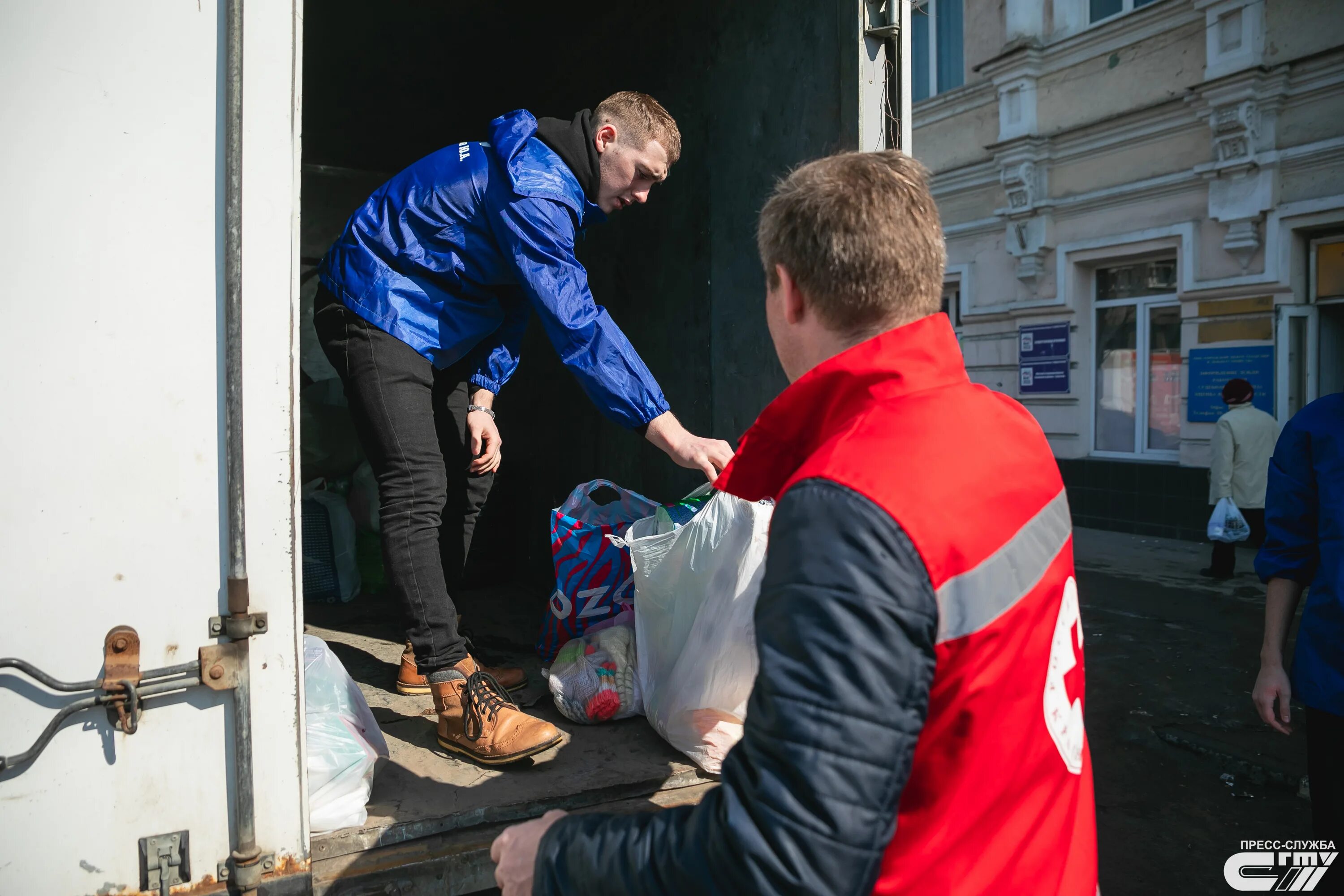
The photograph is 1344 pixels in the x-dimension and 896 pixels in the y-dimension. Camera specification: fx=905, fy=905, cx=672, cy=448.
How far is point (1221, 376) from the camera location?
30.5 ft

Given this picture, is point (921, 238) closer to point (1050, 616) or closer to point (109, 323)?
point (1050, 616)

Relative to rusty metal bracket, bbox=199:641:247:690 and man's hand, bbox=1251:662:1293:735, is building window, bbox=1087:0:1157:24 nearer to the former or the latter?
man's hand, bbox=1251:662:1293:735

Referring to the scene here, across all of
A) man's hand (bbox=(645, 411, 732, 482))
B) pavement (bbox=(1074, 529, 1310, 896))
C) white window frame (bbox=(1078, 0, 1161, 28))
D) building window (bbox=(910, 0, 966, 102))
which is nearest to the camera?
man's hand (bbox=(645, 411, 732, 482))

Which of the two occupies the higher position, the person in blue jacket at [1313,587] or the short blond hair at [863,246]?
the short blond hair at [863,246]

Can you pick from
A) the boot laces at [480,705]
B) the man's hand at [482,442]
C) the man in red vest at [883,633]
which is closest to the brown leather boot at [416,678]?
the boot laces at [480,705]

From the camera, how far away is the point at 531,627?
12.8 feet

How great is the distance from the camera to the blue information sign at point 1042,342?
10.9 metres

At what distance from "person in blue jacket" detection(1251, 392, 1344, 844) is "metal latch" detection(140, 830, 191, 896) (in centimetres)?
225

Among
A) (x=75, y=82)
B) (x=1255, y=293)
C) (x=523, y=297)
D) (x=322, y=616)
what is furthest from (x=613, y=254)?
(x=1255, y=293)

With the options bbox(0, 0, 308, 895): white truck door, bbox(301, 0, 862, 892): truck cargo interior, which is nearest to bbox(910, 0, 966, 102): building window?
bbox(301, 0, 862, 892): truck cargo interior

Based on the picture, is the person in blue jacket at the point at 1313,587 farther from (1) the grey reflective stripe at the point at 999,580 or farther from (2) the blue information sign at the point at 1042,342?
(2) the blue information sign at the point at 1042,342

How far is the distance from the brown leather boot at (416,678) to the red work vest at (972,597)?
2.15 meters

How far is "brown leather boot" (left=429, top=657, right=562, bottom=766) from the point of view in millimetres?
2316

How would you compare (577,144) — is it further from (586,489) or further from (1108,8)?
(1108,8)
